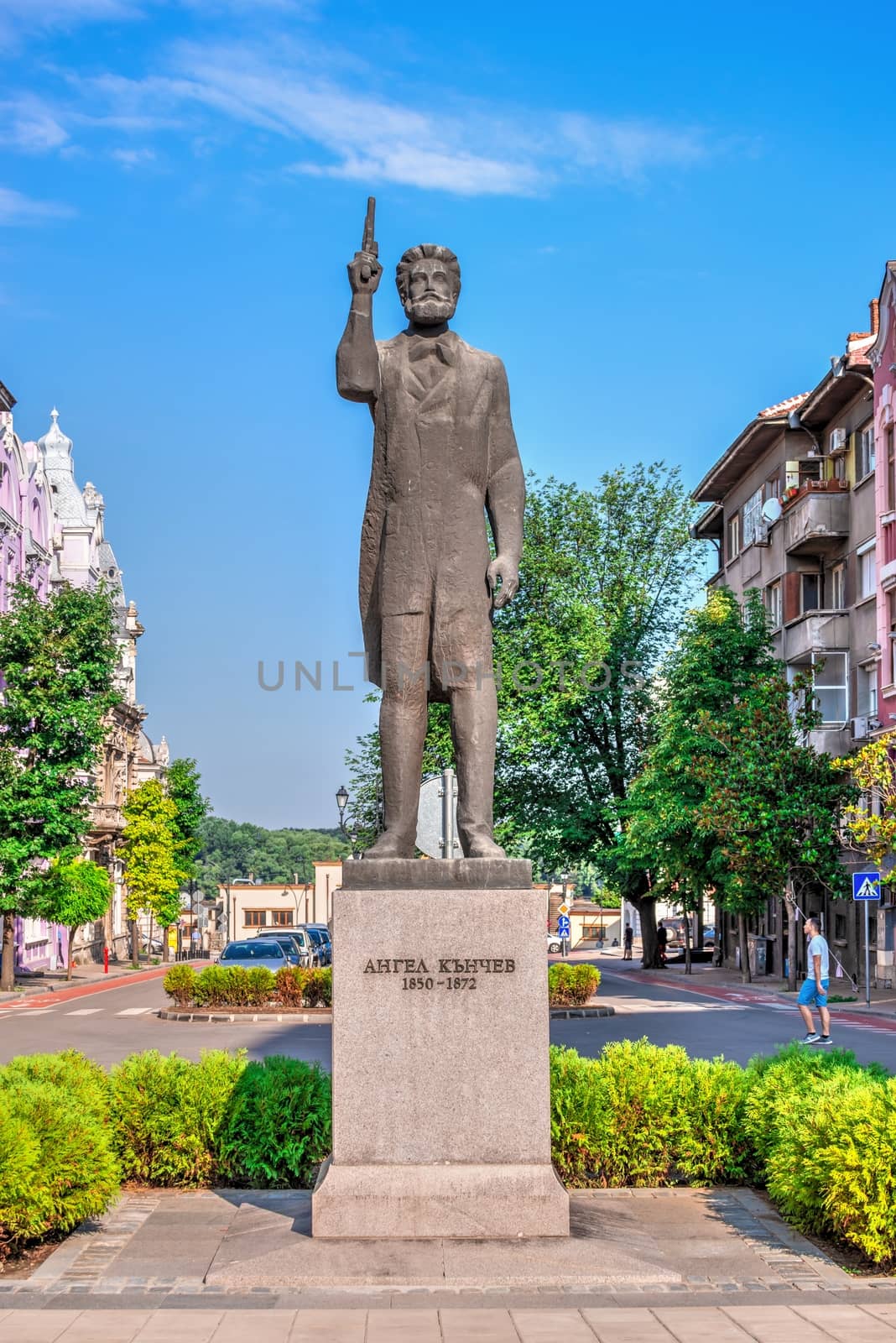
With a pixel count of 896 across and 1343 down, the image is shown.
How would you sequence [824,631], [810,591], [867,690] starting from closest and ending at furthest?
[867,690] → [824,631] → [810,591]

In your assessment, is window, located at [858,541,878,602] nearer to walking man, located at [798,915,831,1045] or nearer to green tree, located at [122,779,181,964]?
walking man, located at [798,915,831,1045]

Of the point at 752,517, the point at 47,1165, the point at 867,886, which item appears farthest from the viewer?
the point at 752,517

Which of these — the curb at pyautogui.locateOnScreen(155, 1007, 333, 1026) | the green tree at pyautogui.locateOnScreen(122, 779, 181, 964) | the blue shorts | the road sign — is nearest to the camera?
the blue shorts

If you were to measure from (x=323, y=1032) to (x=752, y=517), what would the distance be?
3361cm

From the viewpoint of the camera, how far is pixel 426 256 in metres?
8.95

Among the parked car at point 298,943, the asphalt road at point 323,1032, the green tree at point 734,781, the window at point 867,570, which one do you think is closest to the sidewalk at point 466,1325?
the asphalt road at point 323,1032

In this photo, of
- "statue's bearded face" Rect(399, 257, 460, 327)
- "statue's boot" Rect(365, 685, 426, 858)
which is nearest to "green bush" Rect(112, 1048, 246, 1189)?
"statue's boot" Rect(365, 685, 426, 858)

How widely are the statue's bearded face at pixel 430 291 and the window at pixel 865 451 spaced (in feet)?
117

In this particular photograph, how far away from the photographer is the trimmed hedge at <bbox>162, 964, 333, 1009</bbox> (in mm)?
30406

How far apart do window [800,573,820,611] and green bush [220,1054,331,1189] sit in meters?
40.4

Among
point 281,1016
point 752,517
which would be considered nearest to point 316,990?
point 281,1016

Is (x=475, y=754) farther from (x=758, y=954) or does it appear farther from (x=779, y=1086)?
(x=758, y=954)

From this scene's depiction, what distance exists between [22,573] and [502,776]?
16092mm

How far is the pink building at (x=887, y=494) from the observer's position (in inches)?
1566
